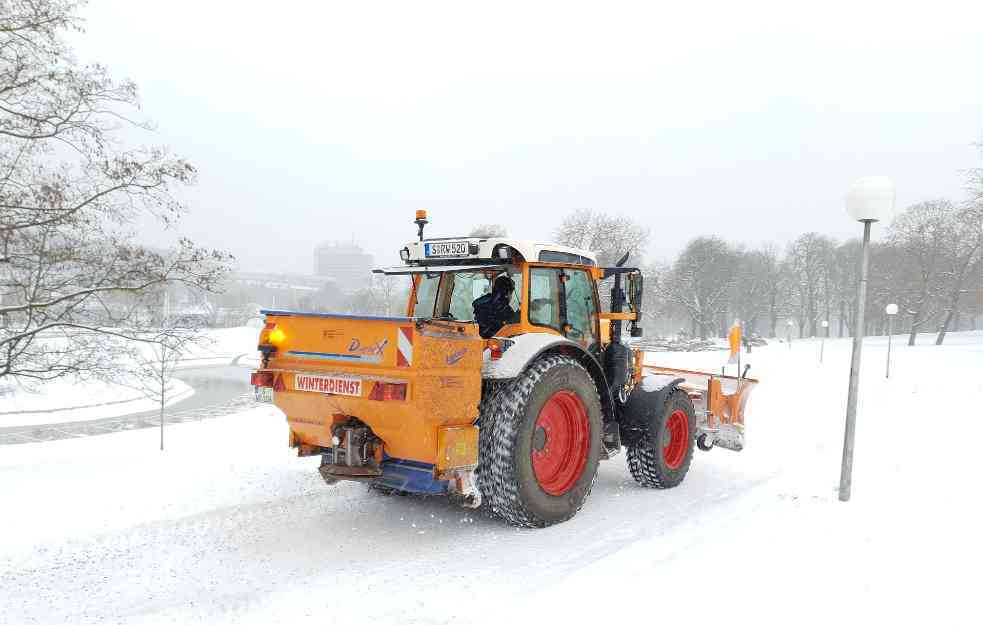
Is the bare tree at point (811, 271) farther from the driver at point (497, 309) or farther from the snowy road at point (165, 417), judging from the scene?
the driver at point (497, 309)

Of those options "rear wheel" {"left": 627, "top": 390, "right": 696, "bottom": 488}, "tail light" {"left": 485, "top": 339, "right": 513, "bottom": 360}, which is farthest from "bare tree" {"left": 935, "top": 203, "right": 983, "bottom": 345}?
"tail light" {"left": 485, "top": 339, "right": 513, "bottom": 360}

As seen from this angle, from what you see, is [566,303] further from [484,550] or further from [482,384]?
[484,550]

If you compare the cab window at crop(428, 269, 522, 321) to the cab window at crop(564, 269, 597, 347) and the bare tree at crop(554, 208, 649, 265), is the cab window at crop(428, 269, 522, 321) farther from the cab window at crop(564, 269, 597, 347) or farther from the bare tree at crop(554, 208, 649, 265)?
the bare tree at crop(554, 208, 649, 265)

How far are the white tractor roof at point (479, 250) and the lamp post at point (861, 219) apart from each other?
240 cm

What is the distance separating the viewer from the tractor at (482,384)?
14.6 ft

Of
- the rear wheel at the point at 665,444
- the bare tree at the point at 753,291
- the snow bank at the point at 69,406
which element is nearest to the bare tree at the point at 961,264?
the bare tree at the point at 753,291

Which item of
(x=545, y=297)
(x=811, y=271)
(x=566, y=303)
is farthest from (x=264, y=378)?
(x=811, y=271)

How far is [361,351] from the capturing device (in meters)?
4.46

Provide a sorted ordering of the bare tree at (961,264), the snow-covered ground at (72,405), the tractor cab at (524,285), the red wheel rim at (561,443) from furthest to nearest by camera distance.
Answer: the bare tree at (961,264) < the snow-covered ground at (72,405) < the tractor cab at (524,285) < the red wheel rim at (561,443)

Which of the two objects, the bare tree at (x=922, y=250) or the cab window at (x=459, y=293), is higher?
the bare tree at (x=922, y=250)

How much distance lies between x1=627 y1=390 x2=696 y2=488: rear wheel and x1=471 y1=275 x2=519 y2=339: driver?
1.81 metres

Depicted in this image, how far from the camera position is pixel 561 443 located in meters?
5.57

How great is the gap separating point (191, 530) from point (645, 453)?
162 inches

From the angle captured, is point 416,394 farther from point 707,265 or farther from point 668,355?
point 707,265
